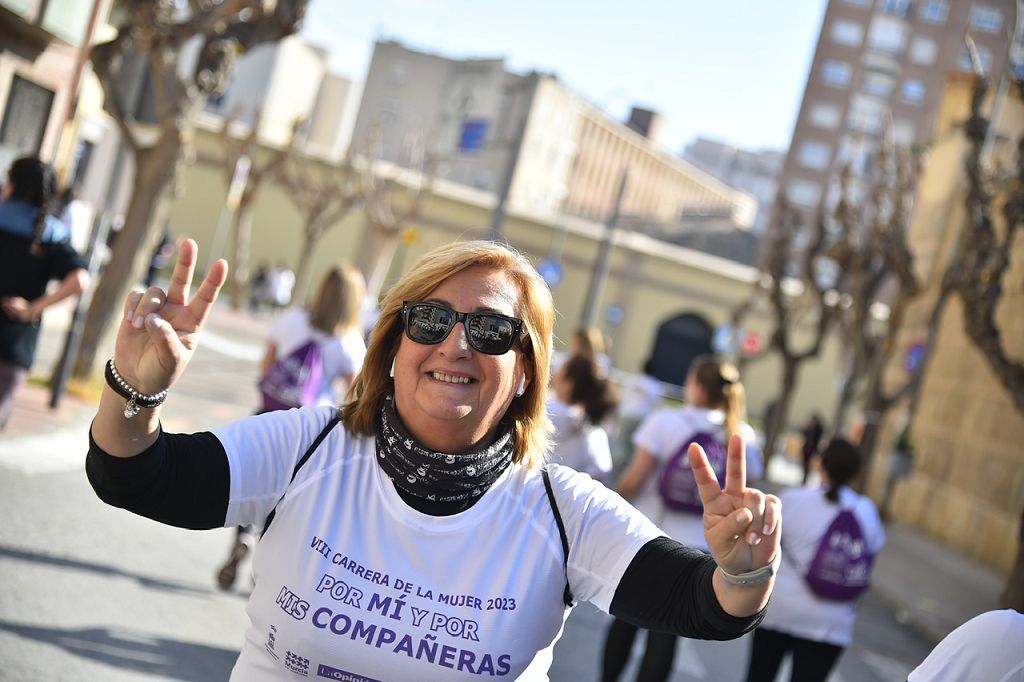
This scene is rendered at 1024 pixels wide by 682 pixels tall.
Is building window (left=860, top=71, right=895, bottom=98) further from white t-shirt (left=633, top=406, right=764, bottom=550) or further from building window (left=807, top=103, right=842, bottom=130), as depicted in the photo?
white t-shirt (left=633, top=406, right=764, bottom=550)

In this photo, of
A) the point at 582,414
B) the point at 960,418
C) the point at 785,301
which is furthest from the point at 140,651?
the point at 785,301

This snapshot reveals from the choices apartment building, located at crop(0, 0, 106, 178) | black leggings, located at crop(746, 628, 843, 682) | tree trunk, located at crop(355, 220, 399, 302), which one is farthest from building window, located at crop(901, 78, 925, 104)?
black leggings, located at crop(746, 628, 843, 682)

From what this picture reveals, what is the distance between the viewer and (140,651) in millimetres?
5773

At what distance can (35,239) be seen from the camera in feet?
21.7

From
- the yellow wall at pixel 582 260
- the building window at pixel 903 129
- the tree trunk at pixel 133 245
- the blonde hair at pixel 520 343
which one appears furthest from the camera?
the building window at pixel 903 129

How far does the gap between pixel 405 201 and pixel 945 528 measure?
33.1 m

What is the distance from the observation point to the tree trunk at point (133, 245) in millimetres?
12531

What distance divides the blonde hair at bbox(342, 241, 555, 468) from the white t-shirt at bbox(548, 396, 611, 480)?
355cm

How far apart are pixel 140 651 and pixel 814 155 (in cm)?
7512

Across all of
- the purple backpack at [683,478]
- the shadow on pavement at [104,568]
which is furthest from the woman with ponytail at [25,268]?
the purple backpack at [683,478]

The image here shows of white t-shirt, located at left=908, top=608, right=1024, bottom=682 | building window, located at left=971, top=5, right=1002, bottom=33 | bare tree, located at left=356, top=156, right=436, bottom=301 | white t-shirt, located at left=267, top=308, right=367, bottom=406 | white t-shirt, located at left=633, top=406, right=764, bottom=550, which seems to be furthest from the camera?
building window, located at left=971, top=5, right=1002, bottom=33

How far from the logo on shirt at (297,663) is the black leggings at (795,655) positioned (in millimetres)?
3394

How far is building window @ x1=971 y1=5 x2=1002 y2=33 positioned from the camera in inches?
2945

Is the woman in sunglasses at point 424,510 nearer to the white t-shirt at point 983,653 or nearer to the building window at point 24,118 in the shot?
the white t-shirt at point 983,653
